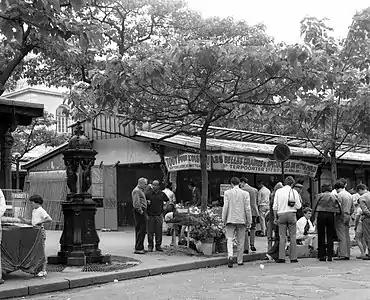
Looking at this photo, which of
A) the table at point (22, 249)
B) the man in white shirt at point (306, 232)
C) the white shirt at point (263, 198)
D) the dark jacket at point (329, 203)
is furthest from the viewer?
the white shirt at point (263, 198)

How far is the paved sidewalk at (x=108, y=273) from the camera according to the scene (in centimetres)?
962

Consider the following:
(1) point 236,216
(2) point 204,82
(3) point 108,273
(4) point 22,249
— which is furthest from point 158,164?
(4) point 22,249

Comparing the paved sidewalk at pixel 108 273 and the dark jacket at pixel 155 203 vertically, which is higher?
the dark jacket at pixel 155 203

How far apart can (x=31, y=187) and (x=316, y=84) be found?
14516 millimetres

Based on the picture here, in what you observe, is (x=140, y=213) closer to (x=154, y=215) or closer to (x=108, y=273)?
(x=154, y=215)

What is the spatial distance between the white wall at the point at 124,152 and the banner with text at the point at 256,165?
2.89 meters

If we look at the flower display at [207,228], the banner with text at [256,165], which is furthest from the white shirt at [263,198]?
the flower display at [207,228]

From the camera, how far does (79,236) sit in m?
11.9

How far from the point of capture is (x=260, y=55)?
12.9 meters

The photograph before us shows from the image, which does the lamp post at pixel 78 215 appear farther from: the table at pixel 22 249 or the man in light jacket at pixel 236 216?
the man in light jacket at pixel 236 216

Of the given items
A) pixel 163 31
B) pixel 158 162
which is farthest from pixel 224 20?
pixel 158 162

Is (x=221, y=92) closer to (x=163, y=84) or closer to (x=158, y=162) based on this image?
(x=163, y=84)

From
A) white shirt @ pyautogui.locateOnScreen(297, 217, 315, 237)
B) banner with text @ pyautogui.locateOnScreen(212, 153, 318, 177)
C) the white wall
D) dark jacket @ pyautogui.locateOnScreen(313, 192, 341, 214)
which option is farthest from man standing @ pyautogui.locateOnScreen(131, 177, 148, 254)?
the white wall

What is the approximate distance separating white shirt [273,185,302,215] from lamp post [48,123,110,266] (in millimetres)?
4089
